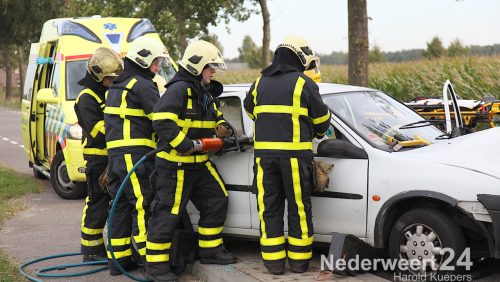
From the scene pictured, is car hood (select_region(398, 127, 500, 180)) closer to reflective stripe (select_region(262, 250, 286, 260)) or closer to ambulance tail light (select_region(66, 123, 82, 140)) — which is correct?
reflective stripe (select_region(262, 250, 286, 260))

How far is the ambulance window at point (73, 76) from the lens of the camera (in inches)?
394

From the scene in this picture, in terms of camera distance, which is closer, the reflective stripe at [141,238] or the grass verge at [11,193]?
the reflective stripe at [141,238]

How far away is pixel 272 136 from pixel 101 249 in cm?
221

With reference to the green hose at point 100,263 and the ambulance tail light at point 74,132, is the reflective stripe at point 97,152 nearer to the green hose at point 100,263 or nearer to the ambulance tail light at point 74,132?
the green hose at point 100,263

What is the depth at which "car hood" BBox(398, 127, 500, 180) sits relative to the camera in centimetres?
505

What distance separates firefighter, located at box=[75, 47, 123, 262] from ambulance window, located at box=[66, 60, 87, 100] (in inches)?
138

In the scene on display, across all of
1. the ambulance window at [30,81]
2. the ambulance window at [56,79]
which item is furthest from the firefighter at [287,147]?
the ambulance window at [30,81]

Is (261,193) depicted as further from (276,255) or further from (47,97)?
(47,97)

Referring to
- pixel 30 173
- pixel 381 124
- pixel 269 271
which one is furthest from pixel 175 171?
pixel 30 173

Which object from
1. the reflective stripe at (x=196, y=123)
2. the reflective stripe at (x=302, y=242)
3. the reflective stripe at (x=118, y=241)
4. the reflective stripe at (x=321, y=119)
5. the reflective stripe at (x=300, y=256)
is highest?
the reflective stripe at (x=321, y=119)

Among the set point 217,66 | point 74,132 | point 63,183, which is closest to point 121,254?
point 217,66

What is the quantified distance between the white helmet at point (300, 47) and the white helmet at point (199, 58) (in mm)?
564

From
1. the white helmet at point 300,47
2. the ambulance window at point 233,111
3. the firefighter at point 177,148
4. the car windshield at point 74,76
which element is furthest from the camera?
the car windshield at point 74,76

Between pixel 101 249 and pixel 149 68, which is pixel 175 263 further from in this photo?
pixel 149 68
